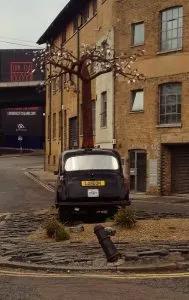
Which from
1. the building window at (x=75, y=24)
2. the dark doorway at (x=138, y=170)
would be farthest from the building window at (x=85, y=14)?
the dark doorway at (x=138, y=170)

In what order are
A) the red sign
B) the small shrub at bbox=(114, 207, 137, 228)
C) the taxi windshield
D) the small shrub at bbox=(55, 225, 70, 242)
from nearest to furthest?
the small shrub at bbox=(55, 225, 70, 242)
the small shrub at bbox=(114, 207, 137, 228)
the taxi windshield
the red sign

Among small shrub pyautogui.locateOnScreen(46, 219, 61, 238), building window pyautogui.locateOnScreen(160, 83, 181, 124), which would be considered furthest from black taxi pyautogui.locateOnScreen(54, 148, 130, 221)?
building window pyautogui.locateOnScreen(160, 83, 181, 124)

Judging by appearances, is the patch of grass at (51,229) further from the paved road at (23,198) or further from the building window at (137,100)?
the building window at (137,100)

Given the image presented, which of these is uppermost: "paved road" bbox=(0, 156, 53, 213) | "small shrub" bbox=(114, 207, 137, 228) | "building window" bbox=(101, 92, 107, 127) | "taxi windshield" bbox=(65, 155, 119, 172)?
"building window" bbox=(101, 92, 107, 127)

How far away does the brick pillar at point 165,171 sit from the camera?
2777 centimetres

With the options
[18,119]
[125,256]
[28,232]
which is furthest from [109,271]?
[18,119]

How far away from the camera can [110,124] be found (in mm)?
30750

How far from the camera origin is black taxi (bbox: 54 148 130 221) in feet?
52.6

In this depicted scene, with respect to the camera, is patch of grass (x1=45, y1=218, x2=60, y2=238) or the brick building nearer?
patch of grass (x1=45, y1=218, x2=60, y2=238)

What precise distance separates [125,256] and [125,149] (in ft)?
63.2

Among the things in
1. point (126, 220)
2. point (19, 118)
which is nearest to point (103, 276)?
point (126, 220)

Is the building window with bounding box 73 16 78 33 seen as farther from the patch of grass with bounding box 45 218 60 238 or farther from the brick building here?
the patch of grass with bounding box 45 218 60 238

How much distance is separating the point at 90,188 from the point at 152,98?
12.7 meters

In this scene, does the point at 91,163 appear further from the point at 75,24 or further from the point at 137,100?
the point at 75,24
